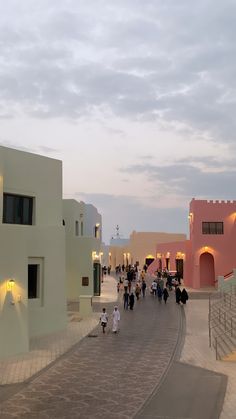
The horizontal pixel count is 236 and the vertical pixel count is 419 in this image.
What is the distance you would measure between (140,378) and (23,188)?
10.6 metres

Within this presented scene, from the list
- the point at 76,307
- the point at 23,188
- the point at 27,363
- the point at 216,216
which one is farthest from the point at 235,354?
the point at 216,216

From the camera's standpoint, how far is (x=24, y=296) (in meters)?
16.3

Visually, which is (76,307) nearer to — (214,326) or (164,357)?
(214,326)

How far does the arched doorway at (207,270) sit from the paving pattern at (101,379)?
21044mm

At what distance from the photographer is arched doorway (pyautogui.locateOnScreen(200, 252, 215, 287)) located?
41.2 meters

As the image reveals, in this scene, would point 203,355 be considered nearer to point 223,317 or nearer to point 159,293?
point 223,317

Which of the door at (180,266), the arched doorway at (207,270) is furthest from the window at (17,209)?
the door at (180,266)

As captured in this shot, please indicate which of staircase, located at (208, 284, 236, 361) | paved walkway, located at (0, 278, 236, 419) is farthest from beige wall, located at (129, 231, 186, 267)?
paved walkway, located at (0, 278, 236, 419)

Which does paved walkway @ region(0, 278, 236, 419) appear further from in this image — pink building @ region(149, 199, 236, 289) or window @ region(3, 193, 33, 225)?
pink building @ region(149, 199, 236, 289)

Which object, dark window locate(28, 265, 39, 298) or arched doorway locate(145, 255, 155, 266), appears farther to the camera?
arched doorway locate(145, 255, 155, 266)

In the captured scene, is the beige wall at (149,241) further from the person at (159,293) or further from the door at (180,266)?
the person at (159,293)

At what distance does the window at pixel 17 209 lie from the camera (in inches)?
Answer: 782

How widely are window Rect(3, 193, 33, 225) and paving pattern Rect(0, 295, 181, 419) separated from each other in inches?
234

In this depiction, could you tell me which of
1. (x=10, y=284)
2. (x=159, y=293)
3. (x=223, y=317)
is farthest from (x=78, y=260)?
(x=10, y=284)
